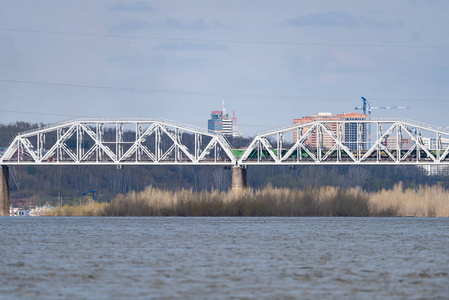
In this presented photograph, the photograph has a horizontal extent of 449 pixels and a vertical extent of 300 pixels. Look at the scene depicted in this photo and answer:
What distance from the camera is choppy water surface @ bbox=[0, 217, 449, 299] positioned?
→ 35531mm

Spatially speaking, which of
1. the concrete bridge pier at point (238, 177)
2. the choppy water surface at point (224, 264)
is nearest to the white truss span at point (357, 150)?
the concrete bridge pier at point (238, 177)

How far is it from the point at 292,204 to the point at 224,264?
6425 cm

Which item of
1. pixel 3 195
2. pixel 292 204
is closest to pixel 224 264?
pixel 292 204

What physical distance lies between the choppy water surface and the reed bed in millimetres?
30722

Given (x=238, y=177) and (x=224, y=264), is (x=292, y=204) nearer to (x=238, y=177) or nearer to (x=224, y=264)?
(x=238, y=177)

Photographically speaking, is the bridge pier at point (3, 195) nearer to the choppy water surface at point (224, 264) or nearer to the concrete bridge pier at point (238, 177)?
the concrete bridge pier at point (238, 177)

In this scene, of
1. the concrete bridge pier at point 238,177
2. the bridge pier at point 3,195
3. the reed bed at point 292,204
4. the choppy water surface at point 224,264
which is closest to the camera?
the choppy water surface at point 224,264

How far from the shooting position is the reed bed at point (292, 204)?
356 feet

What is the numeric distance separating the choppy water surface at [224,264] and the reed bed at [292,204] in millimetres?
30722

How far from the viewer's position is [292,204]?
109625 millimetres

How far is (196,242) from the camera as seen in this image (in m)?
63.3

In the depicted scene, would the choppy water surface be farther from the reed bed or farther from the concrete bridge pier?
the concrete bridge pier

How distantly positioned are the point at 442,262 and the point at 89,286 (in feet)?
68.9

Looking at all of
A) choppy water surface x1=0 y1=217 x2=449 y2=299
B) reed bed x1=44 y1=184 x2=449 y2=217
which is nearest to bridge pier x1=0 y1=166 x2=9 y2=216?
reed bed x1=44 y1=184 x2=449 y2=217
